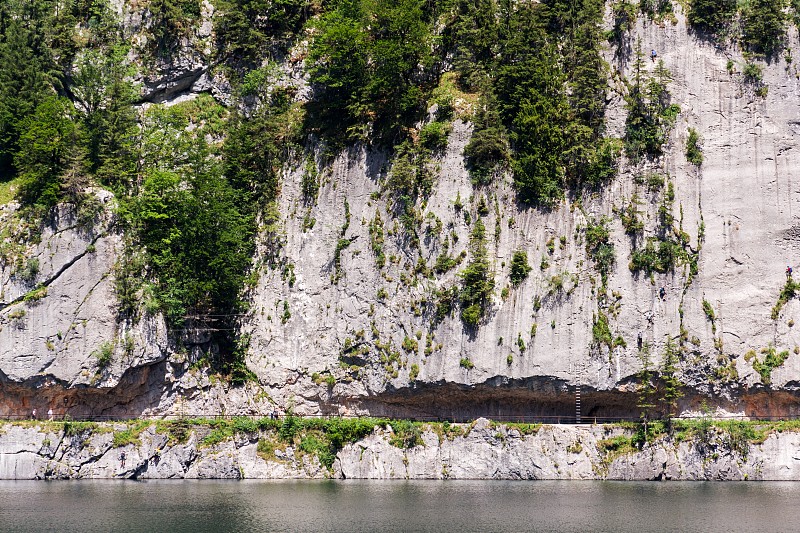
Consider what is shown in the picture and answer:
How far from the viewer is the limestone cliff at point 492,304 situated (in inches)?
2101

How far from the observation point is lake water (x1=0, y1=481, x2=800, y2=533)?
3662 centimetres

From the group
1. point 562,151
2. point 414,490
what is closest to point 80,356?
point 414,490

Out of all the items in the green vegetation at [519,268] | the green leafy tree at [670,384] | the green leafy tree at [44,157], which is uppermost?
the green leafy tree at [44,157]

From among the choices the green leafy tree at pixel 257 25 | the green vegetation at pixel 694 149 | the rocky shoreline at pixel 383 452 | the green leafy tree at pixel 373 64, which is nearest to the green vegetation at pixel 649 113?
the green vegetation at pixel 694 149

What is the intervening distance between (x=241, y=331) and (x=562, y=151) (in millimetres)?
20355

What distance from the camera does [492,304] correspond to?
5512 centimetres

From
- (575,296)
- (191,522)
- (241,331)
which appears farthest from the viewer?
(241,331)

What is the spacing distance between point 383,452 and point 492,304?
31.7ft

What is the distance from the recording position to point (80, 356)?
2157 inches

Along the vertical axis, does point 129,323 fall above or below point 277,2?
below

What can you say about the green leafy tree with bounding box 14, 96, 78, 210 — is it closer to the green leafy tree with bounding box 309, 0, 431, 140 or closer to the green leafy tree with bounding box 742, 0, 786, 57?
the green leafy tree with bounding box 309, 0, 431, 140

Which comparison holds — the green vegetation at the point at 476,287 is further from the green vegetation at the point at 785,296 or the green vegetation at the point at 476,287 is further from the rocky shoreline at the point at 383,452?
the green vegetation at the point at 785,296

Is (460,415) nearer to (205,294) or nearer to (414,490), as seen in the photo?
(414,490)

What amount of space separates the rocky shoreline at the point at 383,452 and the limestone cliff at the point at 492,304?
723 mm
